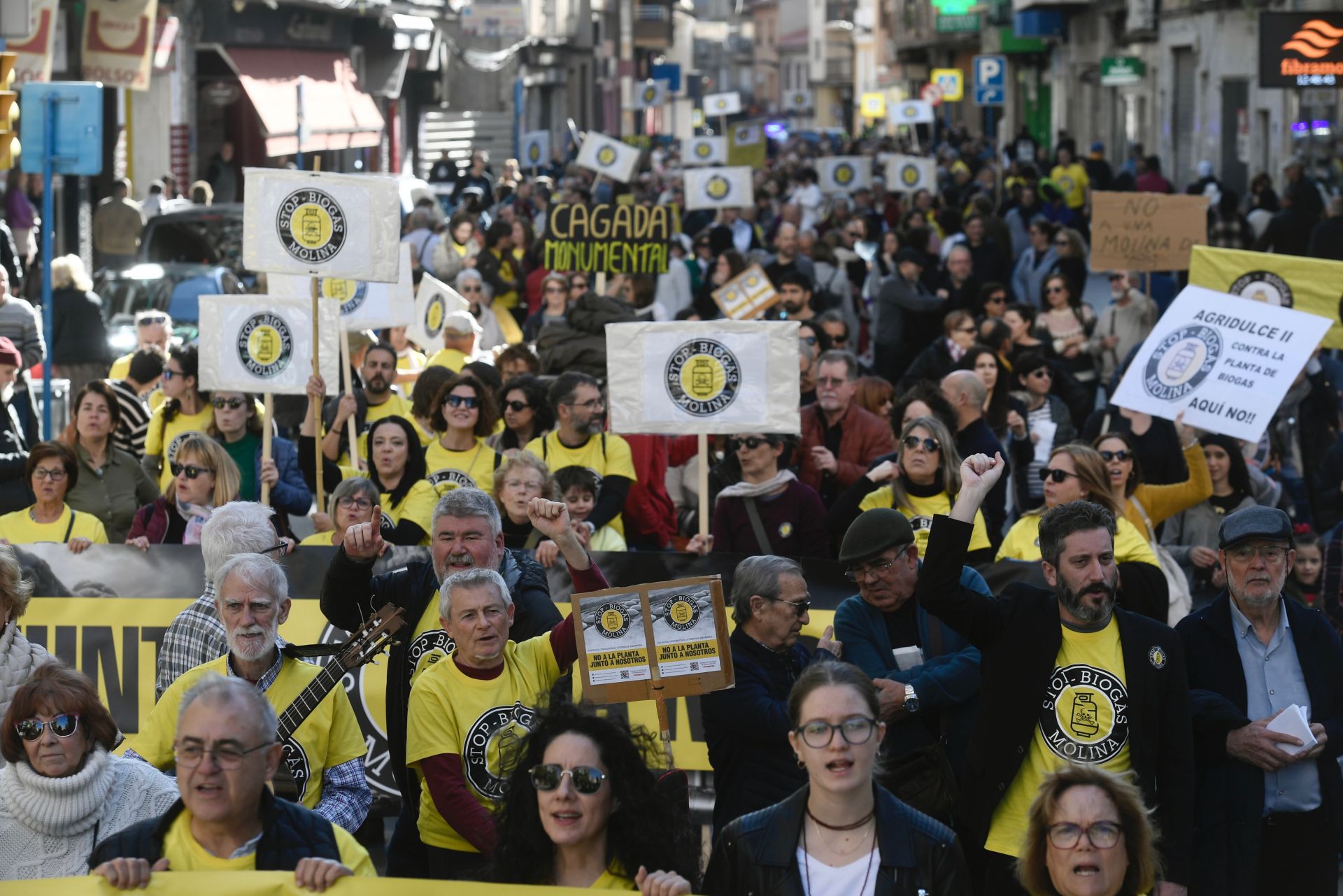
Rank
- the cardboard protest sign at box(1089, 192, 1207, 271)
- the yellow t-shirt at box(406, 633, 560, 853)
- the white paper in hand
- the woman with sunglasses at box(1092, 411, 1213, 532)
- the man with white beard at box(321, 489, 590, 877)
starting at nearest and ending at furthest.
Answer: the yellow t-shirt at box(406, 633, 560, 853) → the white paper in hand → the man with white beard at box(321, 489, 590, 877) → the woman with sunglasses at box(1092, 411, 1213, 532) → the cardboard protest sign at box(1089, 192, 1207, 271)

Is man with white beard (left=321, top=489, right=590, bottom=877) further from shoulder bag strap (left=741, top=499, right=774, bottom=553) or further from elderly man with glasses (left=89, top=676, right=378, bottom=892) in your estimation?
shoulder bag strap (left=741, top=499, right=774, bottom=553)

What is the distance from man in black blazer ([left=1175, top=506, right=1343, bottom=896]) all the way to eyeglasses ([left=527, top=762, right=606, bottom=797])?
2100 mm

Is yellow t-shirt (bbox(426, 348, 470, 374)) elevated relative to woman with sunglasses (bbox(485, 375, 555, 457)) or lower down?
elevated

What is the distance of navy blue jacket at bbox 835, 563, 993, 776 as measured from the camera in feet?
18.7

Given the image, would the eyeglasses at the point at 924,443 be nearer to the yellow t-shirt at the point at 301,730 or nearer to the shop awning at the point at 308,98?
the yellow t-shirt at the point at 301,730

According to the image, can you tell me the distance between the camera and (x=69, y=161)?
13781 mm

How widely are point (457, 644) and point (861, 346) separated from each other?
37.9 ft

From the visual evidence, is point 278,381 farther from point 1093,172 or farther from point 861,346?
point 1093,172

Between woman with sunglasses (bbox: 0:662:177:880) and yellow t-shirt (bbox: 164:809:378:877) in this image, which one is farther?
woman with sunglasses (bbox: 0:662:177:880)

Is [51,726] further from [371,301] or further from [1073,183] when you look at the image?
[1073,183]

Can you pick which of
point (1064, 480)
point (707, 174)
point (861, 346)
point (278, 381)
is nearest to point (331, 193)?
point (278, 381)

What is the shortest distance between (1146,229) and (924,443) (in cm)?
611

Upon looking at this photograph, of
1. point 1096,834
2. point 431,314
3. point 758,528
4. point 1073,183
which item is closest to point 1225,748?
point 1096,834

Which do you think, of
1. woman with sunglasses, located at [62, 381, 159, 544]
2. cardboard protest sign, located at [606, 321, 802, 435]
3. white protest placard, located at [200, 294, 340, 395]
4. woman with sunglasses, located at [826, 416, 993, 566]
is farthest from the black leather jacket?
white protest placard, located at [200, 294, 340, 395]
